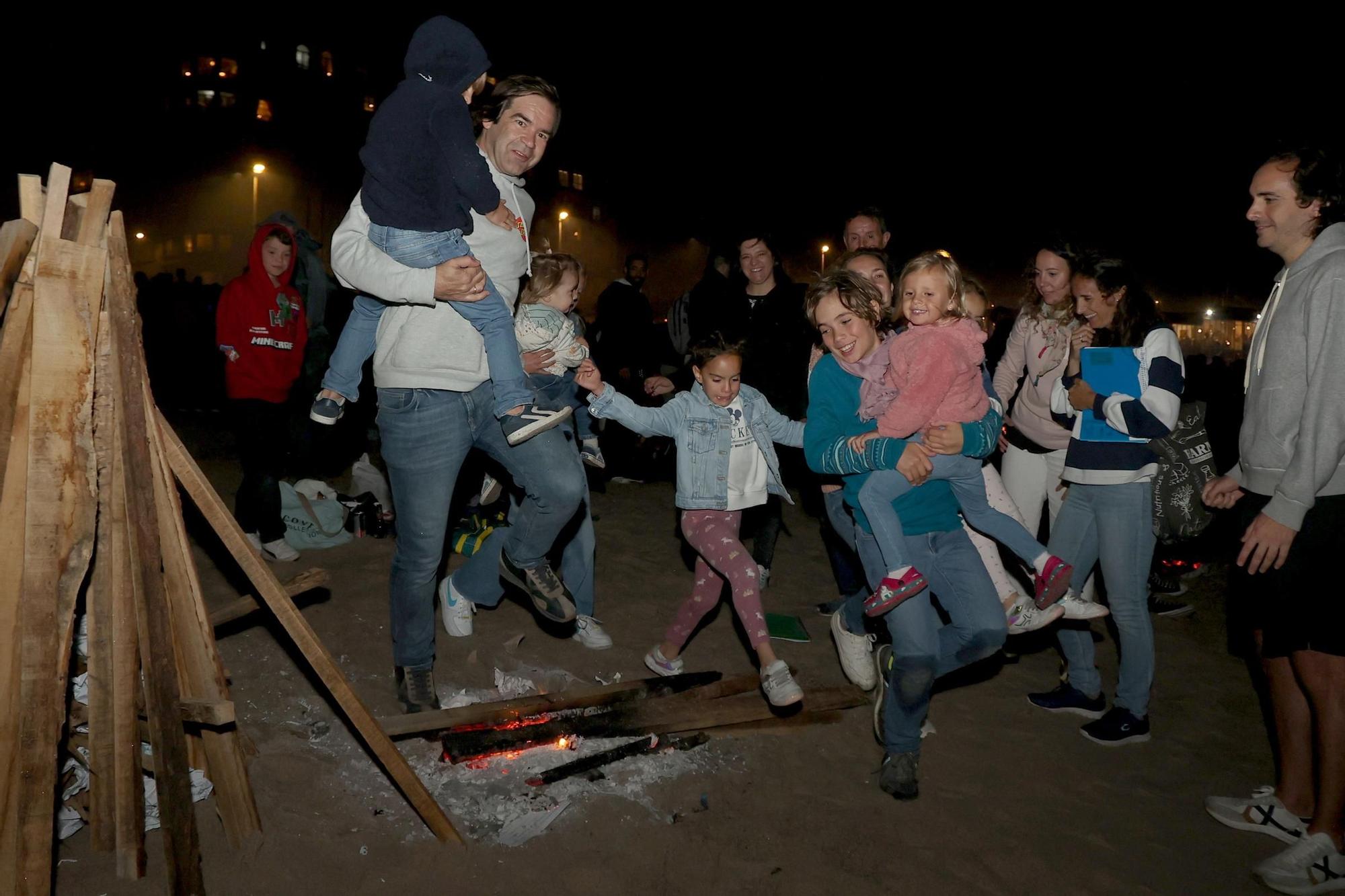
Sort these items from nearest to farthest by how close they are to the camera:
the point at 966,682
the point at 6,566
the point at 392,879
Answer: the point at 6,566 < the point at 392,879 < the point at 966,682

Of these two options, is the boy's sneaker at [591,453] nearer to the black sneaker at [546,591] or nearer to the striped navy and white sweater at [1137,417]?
the black sneaker at [546,591]

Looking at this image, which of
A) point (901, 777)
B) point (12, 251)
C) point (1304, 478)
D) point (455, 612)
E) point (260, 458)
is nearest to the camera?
point (12, 251)

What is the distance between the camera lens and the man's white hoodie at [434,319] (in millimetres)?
3142

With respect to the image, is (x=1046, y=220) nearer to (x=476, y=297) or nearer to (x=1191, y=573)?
(x=1191, y=573)

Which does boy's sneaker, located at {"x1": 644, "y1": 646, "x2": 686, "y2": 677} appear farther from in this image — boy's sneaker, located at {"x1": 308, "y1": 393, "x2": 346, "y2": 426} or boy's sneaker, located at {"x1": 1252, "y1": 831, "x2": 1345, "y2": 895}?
boy's sneaker, located at {"x1": 1252, "y1": 831, "x2": 1345, "y2": 895}

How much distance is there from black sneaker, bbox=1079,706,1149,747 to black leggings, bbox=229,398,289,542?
17.0 ft

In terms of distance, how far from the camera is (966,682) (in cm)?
463

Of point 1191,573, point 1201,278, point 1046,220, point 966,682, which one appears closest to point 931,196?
point 1046,220

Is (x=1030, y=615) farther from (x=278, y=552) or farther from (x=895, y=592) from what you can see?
(x=278, y=552)

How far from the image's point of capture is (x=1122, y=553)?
3.89 meters

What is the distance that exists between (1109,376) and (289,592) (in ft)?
11.4

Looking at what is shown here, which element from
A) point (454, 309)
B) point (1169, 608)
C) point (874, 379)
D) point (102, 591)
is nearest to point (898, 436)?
point (874, 379)

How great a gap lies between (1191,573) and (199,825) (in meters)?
6.94

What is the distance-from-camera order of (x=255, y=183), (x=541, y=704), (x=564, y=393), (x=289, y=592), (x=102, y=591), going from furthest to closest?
(x=255, y=183) → (x=564, y=393) → (x=541, y=704) → (x=289, y=592) → (x=102, y=591)
